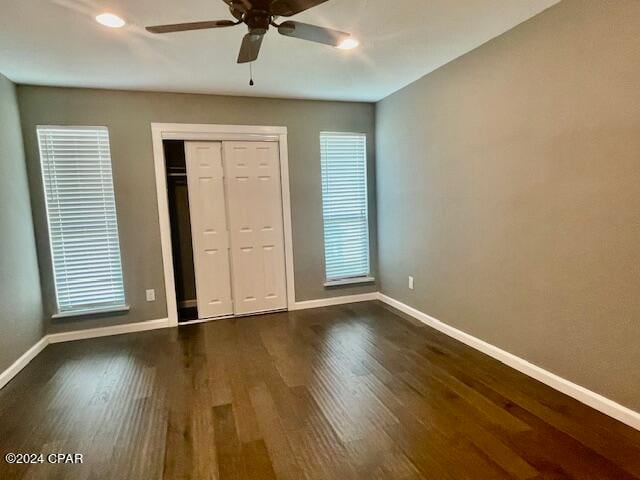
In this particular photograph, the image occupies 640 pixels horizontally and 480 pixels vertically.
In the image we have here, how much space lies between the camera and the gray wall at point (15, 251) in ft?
10.0

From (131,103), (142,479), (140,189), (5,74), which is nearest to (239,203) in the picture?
(140,189)

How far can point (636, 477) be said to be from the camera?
175 cm

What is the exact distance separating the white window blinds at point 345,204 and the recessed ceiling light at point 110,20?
100 inches

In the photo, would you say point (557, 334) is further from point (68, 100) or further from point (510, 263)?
point (68, 100)

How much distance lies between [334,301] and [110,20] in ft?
11.8

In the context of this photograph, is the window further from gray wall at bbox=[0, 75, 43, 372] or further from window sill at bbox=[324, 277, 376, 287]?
window sill at bbox=[324, 277, 376, 287]

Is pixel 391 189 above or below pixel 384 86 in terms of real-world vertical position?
below

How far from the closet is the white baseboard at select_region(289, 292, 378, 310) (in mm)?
232

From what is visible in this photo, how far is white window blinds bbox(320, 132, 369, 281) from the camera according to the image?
467 cm

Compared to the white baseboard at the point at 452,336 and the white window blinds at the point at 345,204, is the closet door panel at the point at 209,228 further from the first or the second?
the white window blinds at the point at 345,204

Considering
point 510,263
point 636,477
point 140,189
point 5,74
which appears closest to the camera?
point 636,477

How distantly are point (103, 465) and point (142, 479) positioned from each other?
0.93 feet

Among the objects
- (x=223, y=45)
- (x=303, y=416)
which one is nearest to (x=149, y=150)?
(x=223, y=45)

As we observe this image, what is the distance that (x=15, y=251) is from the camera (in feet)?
10.7
